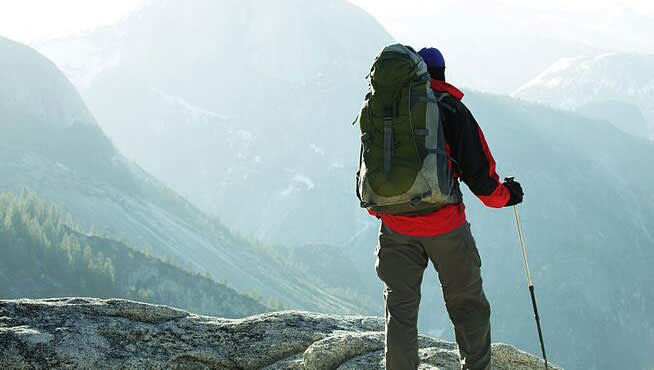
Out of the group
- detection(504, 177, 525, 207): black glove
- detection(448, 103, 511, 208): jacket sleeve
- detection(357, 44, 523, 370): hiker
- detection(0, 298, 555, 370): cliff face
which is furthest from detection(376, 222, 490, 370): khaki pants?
detection(0, 298, 555, 370): cliff face

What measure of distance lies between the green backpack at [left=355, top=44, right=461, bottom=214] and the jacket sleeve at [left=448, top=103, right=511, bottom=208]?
179mm

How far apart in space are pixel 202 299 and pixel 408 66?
187 m

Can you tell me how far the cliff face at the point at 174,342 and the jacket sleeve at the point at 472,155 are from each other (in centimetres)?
295

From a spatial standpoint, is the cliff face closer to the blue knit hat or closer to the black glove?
the black glove

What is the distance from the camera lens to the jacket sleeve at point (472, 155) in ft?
23.3

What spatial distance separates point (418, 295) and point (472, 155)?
163 cm

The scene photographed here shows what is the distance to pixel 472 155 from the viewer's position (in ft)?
23.4

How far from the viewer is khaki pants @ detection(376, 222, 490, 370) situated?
7410mm

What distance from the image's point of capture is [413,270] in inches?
299

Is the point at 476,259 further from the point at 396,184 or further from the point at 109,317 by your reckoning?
the point at 109,317

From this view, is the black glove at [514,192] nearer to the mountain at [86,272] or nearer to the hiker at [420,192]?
the hiker at [420,192]

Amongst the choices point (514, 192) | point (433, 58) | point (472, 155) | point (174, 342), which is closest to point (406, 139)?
point (472, 155)

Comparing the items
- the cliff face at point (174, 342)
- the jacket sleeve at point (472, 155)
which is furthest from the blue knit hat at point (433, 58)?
the cliff face at point (174, 342)

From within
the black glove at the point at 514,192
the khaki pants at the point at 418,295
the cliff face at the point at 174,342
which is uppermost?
the black glove at the point at 514,192
